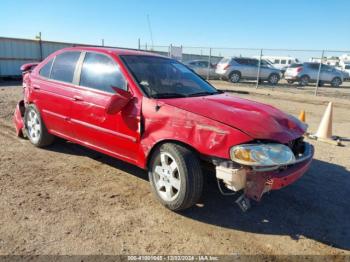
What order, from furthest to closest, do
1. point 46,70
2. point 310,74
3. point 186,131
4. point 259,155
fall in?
point 310,74 → point 46,70 → point 186,131 → point 259,155

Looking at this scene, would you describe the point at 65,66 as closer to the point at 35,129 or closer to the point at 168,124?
the point at 35,129

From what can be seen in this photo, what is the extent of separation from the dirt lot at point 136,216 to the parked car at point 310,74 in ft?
67.9

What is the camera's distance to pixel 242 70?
79.4 feet

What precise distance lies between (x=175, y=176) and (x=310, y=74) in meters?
23.5

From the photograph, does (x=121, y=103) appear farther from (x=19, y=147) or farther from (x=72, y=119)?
(x=19, y=147)

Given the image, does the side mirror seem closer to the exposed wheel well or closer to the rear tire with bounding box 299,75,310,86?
the exposed wheel well

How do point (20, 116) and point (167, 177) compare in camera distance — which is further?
point (20, 116)

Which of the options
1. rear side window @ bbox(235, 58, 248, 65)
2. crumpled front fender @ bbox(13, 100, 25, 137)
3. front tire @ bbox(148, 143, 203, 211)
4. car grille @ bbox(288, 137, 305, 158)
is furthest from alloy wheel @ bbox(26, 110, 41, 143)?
rear side window @ bbox(235, 58, 248, 65)

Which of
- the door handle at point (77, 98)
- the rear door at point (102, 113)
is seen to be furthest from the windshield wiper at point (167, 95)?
the door handle at point (77, 98)

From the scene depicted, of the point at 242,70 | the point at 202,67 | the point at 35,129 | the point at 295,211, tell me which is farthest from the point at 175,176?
the point at 202,67

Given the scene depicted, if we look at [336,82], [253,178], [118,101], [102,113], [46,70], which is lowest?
[336,82]

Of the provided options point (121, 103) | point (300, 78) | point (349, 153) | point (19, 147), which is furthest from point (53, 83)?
point (300, 78)

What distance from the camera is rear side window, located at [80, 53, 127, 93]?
14.5 ft

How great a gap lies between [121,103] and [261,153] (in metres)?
1.71
